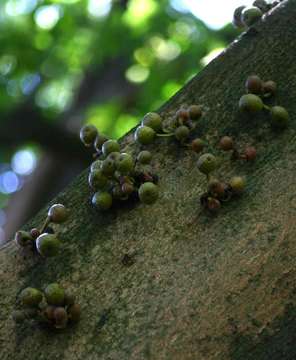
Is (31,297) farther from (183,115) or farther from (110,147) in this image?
(183,115)

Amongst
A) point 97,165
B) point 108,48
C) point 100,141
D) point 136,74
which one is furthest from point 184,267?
point 136,74

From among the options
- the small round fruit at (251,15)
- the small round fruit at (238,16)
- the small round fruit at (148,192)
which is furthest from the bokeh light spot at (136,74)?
the small round fruit at (148,192)

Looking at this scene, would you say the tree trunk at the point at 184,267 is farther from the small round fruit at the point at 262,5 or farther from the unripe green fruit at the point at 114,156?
the small round fruit at the point at 262,5

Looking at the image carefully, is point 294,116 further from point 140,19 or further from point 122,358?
point 140,19

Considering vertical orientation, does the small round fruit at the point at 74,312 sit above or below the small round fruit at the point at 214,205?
above

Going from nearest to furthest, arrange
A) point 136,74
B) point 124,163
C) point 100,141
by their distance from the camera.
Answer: point 124,163 → point 100,141 → point 136,74

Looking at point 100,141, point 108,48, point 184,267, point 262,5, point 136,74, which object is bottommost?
point 136,74
